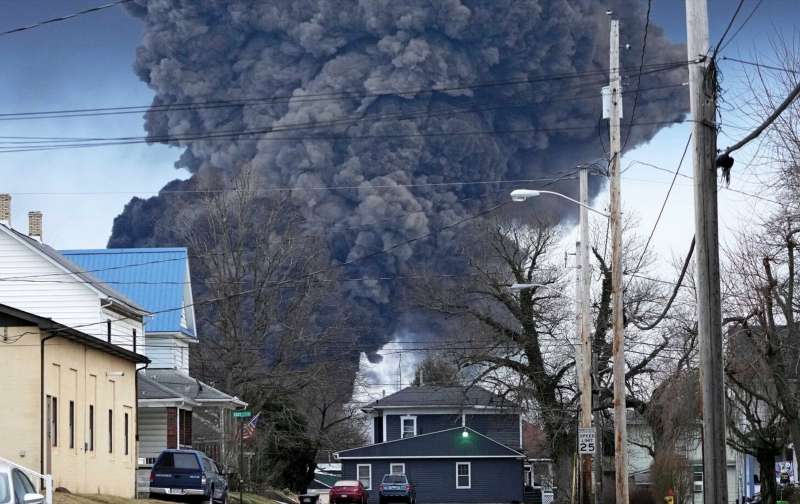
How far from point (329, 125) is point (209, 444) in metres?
90.8

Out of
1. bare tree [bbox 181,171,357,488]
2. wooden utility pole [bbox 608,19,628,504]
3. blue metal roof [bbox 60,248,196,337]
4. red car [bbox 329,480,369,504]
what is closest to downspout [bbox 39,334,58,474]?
wooden utility pole [bbox 608,19,628,504]

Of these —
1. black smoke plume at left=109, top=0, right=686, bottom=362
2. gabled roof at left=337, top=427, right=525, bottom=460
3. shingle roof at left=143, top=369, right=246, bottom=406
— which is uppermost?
black smoke plume at left=109, top=0, right=686, bottom=362

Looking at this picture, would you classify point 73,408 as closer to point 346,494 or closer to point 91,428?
point 91,428

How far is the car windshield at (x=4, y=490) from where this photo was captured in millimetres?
17875

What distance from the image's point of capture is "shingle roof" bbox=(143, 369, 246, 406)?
50.9 metres

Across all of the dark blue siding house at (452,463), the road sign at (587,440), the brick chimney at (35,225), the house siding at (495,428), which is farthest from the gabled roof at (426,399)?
the road sign at (587,440)

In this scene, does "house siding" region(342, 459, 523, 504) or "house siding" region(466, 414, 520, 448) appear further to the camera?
"house siding" region(466, 414, 520, 448)

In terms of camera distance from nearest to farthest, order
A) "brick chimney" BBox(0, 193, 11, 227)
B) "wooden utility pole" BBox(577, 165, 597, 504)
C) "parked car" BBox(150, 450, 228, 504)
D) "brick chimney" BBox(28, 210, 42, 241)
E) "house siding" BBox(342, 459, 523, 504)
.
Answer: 1. "wooden utility pole" BBox(577, 165, 597, 504)
2. "parked car" BBox(150, 450, 228, 504)
3. "brick chimney" BBox(0, 193, 11, 227)
4. "brick chimney" BBox(28, 210, 42, 241)
5. "house siding" BBox(342, 459, 523, 504)

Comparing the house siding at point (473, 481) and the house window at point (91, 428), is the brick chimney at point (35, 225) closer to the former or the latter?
the house window at point (91, 428)

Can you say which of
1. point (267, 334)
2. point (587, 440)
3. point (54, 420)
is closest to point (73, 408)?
point (54, 420)

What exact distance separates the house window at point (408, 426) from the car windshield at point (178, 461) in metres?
42.0

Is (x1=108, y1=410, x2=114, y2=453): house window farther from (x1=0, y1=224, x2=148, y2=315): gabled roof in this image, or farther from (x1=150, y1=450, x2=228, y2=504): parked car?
(x1=0, y1=224, x2=148, y2=315): gabled roof

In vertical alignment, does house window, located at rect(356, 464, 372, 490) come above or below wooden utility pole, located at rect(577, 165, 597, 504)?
below

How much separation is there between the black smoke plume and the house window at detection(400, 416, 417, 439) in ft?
196
